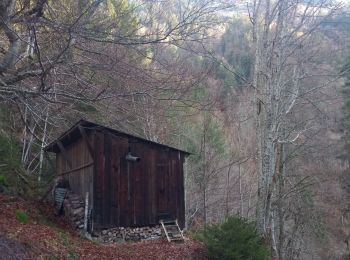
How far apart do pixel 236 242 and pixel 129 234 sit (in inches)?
167

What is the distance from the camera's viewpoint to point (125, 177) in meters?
14.4

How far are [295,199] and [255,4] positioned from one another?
11.2m

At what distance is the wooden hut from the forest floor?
106cm

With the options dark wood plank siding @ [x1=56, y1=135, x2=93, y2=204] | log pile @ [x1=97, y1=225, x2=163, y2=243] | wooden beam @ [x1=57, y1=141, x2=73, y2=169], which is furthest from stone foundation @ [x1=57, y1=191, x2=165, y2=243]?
wooden beam @ [x1=57, y1=141, x2=73, y2=169]

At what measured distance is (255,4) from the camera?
13.1m

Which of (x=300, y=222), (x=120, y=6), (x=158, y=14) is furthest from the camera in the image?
(x=300, y=222)

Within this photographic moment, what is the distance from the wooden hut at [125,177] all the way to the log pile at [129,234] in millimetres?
166

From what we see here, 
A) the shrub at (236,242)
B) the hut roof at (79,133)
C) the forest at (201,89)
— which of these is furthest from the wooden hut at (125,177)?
the shrub at (236,242)

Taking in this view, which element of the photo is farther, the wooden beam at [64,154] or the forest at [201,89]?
the wooden beam at [64,154]

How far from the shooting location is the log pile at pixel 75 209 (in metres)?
14.0

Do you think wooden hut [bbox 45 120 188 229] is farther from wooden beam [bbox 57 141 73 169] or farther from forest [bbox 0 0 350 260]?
forest [bbox 0 0 350 260]

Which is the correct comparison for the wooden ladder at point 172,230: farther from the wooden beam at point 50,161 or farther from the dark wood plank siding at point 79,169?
the wooden beam at point 50,161

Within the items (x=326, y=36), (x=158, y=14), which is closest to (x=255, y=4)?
(x=326, y=36)

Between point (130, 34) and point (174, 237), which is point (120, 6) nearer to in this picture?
point (130, 34)
